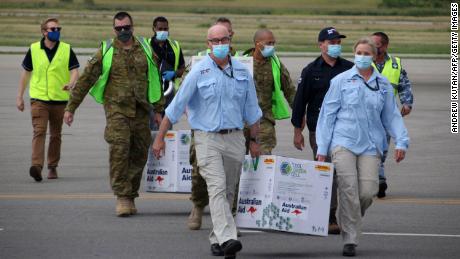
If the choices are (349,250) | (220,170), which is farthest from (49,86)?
(349,250)

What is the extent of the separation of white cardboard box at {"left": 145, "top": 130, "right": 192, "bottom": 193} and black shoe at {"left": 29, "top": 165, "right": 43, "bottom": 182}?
104 inches

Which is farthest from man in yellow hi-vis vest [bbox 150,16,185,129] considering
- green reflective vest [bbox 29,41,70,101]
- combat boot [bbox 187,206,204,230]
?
combat boot [bbox 187,206,204,230]

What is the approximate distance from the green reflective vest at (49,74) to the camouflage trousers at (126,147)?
9.45ft

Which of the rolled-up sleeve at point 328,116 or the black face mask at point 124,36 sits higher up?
the black face mask at point 124,36

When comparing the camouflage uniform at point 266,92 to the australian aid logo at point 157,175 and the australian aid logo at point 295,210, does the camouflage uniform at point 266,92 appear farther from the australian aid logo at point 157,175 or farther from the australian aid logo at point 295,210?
the australian aid logo at point 295,210

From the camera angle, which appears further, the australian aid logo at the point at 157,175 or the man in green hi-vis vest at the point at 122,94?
the australian aid logo at the point at 157,175

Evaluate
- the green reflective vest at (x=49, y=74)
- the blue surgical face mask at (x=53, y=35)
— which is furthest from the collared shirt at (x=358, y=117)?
the blue surgical face mask at (x=53, y=35)

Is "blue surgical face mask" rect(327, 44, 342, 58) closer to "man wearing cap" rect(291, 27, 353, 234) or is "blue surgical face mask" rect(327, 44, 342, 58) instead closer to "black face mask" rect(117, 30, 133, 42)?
"man wearing cap" rect(291, 27, 353, 234)

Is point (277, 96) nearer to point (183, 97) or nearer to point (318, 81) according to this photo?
point (318, 81)

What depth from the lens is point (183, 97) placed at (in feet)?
31.3

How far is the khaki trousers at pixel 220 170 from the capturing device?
363 inches

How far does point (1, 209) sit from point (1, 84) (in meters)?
18.1

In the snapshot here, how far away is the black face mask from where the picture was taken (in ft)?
38.2

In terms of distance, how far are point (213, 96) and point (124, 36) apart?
2429 mm
